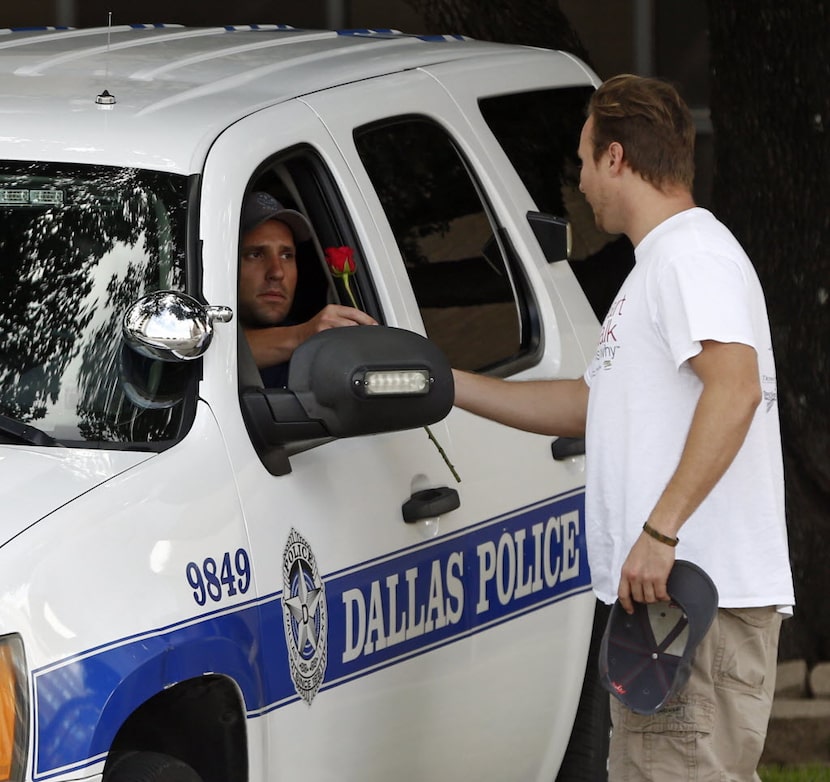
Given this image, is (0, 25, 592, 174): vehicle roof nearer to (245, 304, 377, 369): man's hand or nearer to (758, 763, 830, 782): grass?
(245, 304, 377, 369): man's hand

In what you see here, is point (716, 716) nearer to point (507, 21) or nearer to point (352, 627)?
point (352, 627)

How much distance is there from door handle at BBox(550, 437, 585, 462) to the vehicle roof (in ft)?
3.12

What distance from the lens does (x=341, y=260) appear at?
153 inches

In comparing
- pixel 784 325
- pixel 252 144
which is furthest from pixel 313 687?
pixel 784 325

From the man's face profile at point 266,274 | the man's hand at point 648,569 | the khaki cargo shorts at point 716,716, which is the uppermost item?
the man's face profile at point 266,274

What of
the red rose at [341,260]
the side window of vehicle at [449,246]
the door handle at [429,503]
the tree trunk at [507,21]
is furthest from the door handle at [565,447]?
the tree trunk at [507,21]

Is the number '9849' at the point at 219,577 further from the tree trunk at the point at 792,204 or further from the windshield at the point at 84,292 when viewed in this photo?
the tree trunk at the point at 792,204

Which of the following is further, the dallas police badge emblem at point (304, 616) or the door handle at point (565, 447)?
the door handle at point (565, 447)

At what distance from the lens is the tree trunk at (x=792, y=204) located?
6.41m

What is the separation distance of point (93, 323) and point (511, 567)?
1.21 metres

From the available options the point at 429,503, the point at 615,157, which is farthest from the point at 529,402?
the point at 615,157

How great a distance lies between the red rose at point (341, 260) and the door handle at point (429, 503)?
481mm

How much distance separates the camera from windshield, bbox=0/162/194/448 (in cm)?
330

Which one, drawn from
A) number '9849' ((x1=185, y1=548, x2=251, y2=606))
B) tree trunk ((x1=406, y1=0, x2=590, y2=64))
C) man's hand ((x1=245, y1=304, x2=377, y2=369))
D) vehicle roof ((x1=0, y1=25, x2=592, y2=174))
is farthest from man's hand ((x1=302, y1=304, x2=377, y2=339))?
tree trunk ((x1=406, y1=0, x2=590, y2=64))
